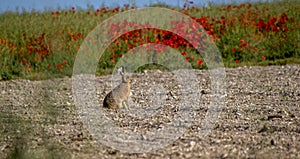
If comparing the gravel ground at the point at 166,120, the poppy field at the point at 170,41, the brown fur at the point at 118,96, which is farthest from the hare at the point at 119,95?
the poppy field at the point at 170,41

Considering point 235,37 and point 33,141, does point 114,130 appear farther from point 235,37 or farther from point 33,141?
point 235,37

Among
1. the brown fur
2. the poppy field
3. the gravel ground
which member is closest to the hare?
the brown fur

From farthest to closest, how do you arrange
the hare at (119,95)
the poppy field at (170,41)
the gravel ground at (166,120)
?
the poppy field at (170,41) → the hare at (119,95) → the gravel ground at (166,120)

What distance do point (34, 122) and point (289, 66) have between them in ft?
20.9

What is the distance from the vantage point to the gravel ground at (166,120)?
4.09 metres

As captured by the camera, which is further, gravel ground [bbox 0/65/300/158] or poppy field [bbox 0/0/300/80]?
poppy field [bbox 0/0/300/80]

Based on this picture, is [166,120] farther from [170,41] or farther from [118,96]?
[170,41]

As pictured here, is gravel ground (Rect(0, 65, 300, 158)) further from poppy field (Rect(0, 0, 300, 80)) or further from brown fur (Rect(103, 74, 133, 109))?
poppy field (Rect(0, 0, 300, 80))

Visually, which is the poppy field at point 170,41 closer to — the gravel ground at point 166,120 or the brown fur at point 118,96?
the gravel ground at point 166,120

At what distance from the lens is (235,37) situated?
12.4 m

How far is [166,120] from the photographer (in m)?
5.73

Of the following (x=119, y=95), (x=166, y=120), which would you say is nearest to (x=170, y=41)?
(x=119, y=95)

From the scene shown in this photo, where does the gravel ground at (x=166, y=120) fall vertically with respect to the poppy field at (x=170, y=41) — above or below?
below

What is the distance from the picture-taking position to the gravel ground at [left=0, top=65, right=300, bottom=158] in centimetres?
409
